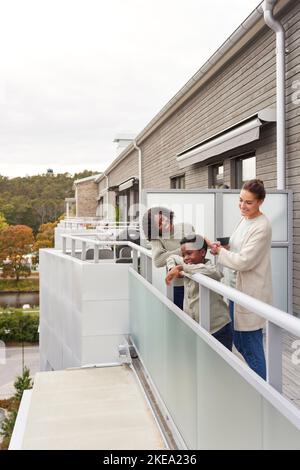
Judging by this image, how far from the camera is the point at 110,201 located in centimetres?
2734

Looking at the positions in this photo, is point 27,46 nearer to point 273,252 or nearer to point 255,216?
point 273,252

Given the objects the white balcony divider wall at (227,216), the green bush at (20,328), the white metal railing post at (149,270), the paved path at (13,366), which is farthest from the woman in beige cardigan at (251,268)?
the green bush at (20,328)

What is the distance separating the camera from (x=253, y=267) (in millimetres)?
2980

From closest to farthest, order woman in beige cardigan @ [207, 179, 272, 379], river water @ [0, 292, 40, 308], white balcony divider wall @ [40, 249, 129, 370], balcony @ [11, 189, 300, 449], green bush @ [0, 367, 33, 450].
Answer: balcony @ [11, 189, 300, 449]
woman in beige cardigan @ [207, 179, 272, 379]
white balcony divider wall @ [40, 249, 129, 370]
green bush @ [0, 367, 33, 450]
river water @ [0, 292, 40, 308]

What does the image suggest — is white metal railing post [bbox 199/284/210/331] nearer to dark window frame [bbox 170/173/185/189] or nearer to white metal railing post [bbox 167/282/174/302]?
white metal railing post [bbox 167/282/174/302]

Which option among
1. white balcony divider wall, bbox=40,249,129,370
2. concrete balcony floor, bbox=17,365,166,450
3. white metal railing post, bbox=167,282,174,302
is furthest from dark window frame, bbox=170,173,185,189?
white metal railing post, bbox=167,282,174,302

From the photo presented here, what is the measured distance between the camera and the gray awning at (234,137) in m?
6.68

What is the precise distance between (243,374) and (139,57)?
20739 mm

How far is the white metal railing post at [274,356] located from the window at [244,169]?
6102 millimetres

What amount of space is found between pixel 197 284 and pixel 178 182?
9.52 metres

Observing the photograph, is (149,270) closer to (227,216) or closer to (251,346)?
(227,216)

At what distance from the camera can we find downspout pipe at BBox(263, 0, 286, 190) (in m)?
6.32

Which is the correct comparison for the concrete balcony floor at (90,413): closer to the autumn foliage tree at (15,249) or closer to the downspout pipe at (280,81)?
the downspout pipe at (280,81)

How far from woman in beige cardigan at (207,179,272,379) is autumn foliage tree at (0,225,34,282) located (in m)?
47.2
